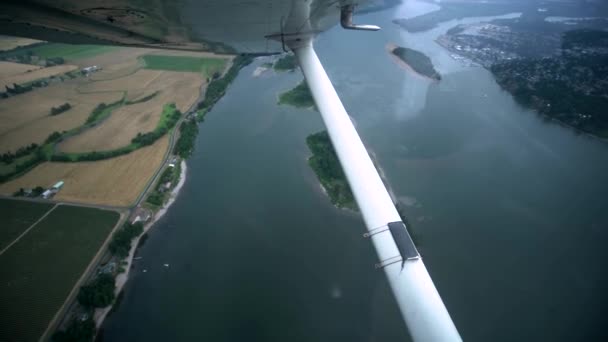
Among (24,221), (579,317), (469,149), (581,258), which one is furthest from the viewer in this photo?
(469,149)

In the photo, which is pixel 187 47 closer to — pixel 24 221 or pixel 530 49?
pixel 24 221

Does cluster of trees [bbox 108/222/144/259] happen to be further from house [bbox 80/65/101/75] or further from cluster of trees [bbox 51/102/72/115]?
house [bbox 80/65/101/75]

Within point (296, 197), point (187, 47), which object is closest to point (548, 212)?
point (296, 197)

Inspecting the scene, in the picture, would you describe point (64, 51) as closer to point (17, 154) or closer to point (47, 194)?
point (17, 154)

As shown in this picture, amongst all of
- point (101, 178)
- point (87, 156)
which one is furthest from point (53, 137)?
point (101, 178)

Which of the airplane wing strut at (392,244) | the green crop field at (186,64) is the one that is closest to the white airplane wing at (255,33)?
the airplane wing strut at (392,244)

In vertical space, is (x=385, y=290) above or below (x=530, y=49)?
below
